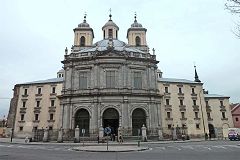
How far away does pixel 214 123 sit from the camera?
188ft

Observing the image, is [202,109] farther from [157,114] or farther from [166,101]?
[157,114]

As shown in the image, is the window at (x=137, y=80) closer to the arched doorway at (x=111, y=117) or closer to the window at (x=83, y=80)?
the arched doorway at (x=111, y=117)

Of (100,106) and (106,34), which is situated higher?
(106,34)

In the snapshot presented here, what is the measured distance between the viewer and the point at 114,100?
43.6m

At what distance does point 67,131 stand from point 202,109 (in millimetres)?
30724

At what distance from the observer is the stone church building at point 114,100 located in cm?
4359

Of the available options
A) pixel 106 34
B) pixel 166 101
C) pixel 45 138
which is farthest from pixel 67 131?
pixel 106 34

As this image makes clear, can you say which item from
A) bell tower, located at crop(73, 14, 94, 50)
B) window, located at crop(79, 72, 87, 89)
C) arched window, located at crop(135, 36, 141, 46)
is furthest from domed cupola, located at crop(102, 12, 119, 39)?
window, located at crop(79, 72, 87, 89)

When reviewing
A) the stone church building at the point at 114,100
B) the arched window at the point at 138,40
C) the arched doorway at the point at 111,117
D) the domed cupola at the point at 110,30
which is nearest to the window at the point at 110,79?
the stone church building at the point at 114,100

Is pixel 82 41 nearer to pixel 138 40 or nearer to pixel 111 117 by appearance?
pixel 138 40

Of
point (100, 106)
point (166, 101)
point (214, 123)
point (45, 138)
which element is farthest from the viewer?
point (214, 123)

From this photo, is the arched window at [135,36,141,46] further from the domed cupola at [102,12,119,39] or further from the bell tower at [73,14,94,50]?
the bell tower at [73,14,94,50]

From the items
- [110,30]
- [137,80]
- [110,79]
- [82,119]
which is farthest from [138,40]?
[82,119]

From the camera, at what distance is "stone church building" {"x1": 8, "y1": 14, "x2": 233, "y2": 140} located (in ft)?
143
